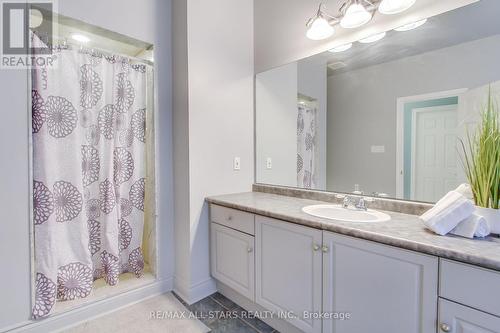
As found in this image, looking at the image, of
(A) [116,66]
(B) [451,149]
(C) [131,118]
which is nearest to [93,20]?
(A) [116,66]

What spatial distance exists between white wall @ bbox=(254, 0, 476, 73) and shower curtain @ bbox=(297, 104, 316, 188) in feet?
1.51

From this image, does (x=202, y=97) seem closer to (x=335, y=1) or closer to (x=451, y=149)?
(x=335, y=1)

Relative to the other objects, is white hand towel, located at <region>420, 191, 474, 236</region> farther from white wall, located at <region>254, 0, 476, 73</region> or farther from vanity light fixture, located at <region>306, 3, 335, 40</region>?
vanity light fixture, located at <region>306, 3, 335, 40</region>

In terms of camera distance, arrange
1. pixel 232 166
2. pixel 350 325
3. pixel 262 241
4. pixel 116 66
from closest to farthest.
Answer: pixel 350 325
pixel 262 241
pixel 116 66
pixel 232 166

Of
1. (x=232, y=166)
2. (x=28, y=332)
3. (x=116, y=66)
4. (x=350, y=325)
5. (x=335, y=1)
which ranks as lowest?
(x=28, y=332)

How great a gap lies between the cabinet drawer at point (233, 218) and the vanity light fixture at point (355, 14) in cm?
142

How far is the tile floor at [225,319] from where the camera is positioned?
164 centimetres

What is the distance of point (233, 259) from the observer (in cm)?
182

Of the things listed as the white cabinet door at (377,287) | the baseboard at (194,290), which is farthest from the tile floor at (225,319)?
the white cabinet door at (377,287)

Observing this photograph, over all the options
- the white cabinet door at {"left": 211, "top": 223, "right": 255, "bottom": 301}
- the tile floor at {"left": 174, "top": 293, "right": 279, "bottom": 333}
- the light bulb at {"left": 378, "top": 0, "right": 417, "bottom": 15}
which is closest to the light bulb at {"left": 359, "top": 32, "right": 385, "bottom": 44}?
the light bulb at {"left": 378, "top": 0, "right": 417, "bottom": 15}

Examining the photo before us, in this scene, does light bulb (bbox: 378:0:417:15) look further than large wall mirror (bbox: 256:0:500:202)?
Yes

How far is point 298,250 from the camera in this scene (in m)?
1.39

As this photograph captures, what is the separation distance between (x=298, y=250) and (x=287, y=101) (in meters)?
1.39

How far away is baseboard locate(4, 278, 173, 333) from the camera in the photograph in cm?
150
